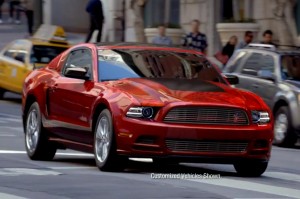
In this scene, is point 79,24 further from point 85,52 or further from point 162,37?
point 85,52

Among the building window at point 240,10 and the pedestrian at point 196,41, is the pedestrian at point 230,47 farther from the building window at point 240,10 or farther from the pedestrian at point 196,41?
the building window at point 240,10

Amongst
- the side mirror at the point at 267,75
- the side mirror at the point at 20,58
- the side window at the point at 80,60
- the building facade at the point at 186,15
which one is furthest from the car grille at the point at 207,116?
the side mirror at the point at 20,58

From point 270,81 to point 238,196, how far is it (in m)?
9.54

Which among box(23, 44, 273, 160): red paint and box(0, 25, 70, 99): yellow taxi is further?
box(0, 25, 70, 99): yellow taxi

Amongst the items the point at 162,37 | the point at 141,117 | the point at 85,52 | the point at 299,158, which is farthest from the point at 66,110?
the point at 162,37

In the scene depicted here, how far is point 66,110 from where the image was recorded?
45.1ft

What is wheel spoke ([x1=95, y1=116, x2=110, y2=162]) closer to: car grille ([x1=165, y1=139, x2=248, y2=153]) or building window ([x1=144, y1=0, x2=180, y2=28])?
car grille ([x1=165, y1=139, x2=248, y2=153])

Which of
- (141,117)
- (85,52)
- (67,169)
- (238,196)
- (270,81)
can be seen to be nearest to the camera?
(238,196)

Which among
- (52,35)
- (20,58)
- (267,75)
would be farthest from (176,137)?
(52,35)

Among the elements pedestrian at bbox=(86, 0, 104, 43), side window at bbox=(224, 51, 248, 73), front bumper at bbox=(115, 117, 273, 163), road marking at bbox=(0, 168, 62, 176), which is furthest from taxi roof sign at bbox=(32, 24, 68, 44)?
front bumper at bbox=(115, 117, 273, 163)

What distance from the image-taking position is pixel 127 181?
11648 millimetres

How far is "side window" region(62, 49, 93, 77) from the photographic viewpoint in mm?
13711

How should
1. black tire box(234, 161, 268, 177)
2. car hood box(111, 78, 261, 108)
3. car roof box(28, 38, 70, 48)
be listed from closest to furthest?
car hood box(111, 78, 261, 108) → black tire box(234, 161, 268, 177) → car roof box(28, 38, 70, 48)

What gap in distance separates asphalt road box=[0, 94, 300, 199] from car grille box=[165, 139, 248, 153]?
1.07ft
